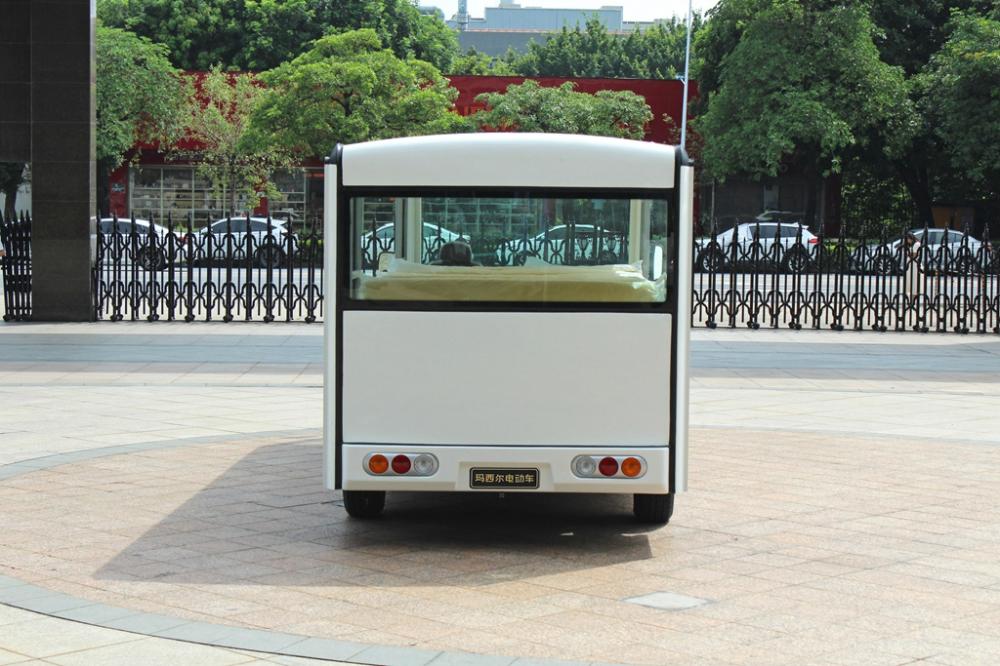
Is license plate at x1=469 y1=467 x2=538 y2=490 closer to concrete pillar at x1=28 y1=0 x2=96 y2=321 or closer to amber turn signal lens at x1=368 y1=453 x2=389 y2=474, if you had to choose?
amber turn signal lens at x1=368 y1=453 x2=389 y2=474

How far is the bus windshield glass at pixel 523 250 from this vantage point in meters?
7.69

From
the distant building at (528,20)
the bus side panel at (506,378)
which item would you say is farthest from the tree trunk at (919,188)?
the distant building at (528,20)

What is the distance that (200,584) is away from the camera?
680 centimetres

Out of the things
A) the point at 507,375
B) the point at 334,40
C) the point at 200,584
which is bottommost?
the point at 200,584

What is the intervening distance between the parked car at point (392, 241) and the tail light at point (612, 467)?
1.38 meters

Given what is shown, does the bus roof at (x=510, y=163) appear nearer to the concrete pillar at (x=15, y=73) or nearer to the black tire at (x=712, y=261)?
the concrete pillar at (x=15, y=73)

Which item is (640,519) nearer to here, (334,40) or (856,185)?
(334,40)

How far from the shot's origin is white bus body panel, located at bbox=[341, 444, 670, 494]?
25.0ft

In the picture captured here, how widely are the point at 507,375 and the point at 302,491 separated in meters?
2.26

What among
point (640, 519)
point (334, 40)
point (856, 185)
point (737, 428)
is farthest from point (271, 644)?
point (856, 185)

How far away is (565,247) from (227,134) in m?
40.6

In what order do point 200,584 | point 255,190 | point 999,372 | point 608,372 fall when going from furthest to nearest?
point 255,190, point 999,372, point 608,372, point 200,584

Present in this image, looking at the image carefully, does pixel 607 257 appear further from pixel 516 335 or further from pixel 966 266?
pixel 966 266

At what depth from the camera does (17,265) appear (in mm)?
21609
